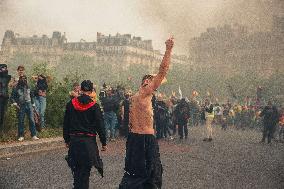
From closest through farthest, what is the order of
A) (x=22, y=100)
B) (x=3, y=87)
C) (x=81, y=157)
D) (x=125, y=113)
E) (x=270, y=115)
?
(x=81, y=157), (x=3, y=87), (x=22, y=100), (x=125, y=113), (x=270, y=115)

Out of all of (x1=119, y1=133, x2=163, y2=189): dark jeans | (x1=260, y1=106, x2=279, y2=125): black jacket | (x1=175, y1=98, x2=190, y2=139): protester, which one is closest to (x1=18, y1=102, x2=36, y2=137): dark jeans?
(x1=119, y1=133, x2=163, y2=189): dark jeans

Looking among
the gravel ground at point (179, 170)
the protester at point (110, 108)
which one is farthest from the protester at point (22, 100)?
the protester at point (110, 108)

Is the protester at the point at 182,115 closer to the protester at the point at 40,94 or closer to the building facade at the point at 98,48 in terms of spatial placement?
the protester at the point at 40,94

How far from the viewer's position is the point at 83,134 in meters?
5.53

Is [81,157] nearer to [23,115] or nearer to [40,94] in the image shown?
[23,115]

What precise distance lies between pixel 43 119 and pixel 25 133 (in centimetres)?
99

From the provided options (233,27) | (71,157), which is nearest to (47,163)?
(71,157)

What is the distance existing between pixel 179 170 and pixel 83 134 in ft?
13.5

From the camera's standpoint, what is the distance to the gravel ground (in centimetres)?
754

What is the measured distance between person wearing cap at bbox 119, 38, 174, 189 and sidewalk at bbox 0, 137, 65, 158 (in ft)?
16.6

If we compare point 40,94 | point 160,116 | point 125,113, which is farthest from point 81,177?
point 160,116

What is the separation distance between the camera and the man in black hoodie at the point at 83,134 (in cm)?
548

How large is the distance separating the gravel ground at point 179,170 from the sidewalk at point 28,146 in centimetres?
31

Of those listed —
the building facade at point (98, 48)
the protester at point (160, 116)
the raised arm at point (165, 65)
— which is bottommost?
the protester at point (160, 116)
